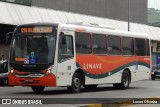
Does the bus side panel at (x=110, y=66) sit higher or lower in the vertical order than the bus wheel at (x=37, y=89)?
higher

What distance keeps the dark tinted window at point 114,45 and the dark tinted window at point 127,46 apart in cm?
51

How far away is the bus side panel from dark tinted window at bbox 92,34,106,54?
25 cm

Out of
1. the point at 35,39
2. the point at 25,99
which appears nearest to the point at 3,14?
the point at 35,39

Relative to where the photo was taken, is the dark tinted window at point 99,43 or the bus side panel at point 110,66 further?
the dark tinted window at point 99,43

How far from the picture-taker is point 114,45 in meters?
→ 24.5

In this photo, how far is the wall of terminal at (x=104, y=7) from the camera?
4358cm

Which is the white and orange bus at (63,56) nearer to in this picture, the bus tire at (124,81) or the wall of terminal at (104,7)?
the bus tire at (124,81)

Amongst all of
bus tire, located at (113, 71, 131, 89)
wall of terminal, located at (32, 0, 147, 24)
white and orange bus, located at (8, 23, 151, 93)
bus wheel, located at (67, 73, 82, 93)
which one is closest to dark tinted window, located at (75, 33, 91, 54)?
white and orange bus, located at (8, 23, 151, 93)

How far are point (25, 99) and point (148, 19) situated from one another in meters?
47.1

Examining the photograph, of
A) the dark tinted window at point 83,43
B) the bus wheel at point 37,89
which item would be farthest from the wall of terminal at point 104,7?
the bus wheel at point 37,89

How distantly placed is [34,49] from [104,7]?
31.6 metres

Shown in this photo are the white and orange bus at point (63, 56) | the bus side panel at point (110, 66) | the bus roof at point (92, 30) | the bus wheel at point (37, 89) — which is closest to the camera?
the white and orange bus at point (63, 56)

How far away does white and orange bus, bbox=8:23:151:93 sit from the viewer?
19.9 meters

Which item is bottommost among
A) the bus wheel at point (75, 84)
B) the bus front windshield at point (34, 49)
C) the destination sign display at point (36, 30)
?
the bus wheel at point (75, 84)
